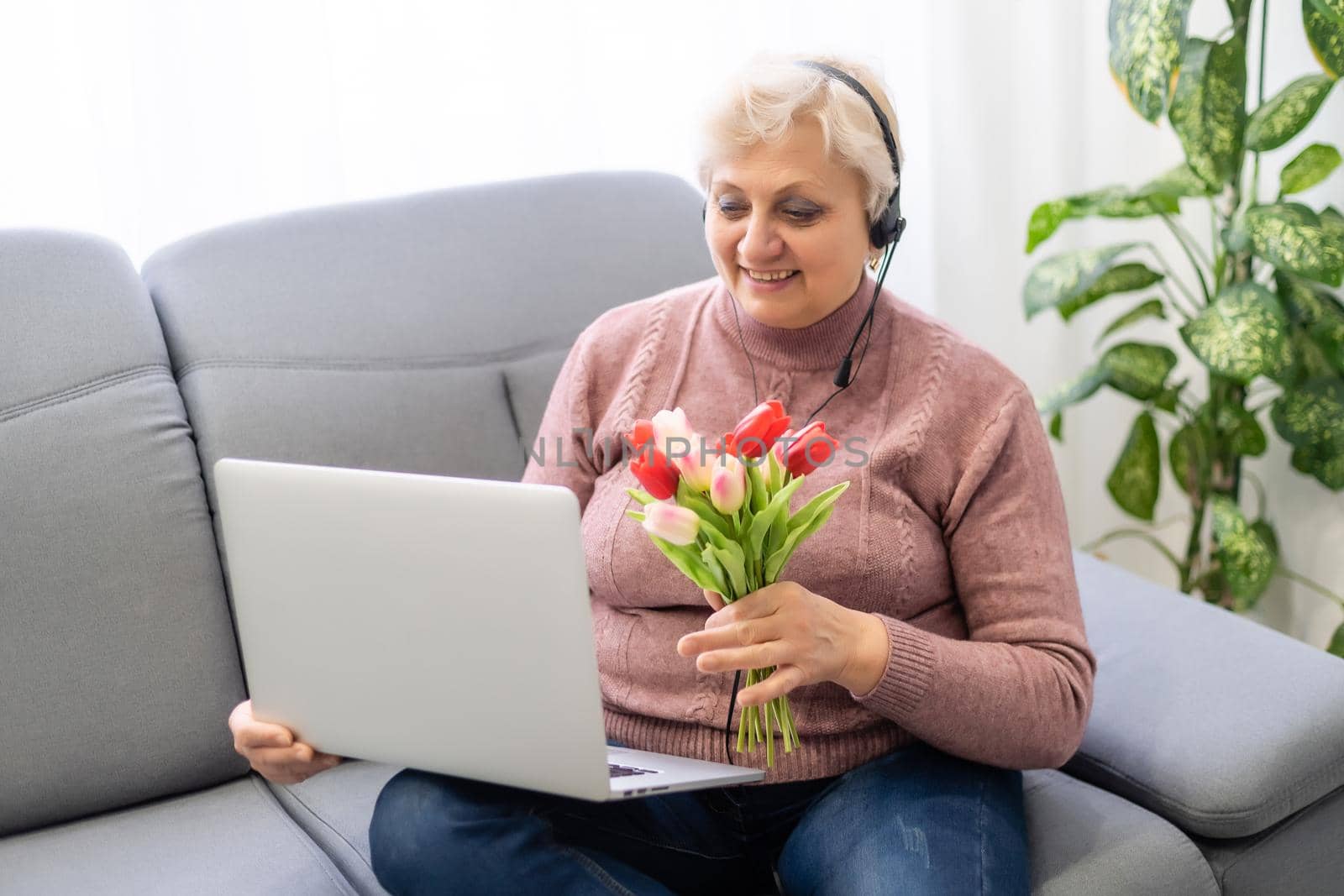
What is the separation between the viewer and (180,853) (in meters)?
1.45

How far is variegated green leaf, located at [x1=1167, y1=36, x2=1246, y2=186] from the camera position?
197 centimetres

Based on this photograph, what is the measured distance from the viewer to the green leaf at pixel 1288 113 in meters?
1.96

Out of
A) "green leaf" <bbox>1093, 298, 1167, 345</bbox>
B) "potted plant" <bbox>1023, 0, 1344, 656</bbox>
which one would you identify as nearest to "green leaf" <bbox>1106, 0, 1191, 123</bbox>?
"potted plant" <bbox>1023, 0, 1344, 656</bbox>

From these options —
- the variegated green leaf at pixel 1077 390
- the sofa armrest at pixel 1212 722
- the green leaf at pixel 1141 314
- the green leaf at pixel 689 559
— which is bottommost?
the sofa armrest at pixel 1212 722

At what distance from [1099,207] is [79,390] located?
1.52 metres

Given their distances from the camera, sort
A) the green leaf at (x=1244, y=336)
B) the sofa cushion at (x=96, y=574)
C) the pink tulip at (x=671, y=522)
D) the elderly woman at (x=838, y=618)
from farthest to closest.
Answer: the green leaf at (x=1244, y=336), the sofa cushion at (x=96, y=574), the elderly woman at (x=838, y=618), the pink tulip at (x=671, y=522)

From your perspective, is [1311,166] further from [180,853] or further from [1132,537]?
[180,853]

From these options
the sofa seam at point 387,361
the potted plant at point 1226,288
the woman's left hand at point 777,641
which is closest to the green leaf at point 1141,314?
the potted plant at point 1226,288

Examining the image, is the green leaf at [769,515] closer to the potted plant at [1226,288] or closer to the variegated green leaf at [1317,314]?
the potted plant at [1226,288]

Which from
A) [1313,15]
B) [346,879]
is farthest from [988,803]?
[1313,15]

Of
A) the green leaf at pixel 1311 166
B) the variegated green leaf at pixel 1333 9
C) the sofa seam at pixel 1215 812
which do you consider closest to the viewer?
the sofa seam at pixel 1215 812

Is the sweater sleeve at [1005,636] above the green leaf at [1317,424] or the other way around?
above

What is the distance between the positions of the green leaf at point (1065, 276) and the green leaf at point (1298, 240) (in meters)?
0.23

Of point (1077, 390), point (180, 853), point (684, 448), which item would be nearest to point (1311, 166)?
point (1077, 390)
